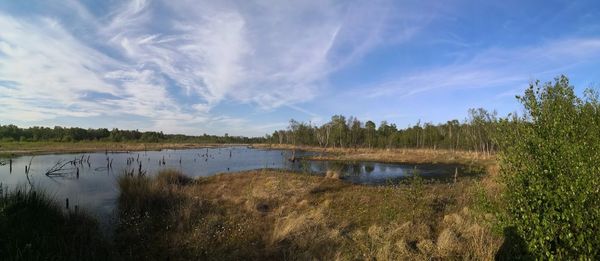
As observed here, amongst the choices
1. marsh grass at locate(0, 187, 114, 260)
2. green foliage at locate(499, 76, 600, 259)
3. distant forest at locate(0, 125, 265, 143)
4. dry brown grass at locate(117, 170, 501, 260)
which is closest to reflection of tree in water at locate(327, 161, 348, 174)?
dry brown grass at locate(117, 170, 501, 260)

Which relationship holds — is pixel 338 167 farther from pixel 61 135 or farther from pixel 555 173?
pixel 61 135

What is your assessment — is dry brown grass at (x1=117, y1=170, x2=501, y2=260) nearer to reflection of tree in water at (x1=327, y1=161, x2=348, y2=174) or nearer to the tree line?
reflection of tree in water at (x1=327, y1=161, x2=348, y2=174)

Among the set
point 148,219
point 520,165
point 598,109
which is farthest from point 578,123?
point 148,219

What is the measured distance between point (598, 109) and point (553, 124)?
0.94 meters

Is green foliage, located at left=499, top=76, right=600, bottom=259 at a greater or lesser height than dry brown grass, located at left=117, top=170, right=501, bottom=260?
greater

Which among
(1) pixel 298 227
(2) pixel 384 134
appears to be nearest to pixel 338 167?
(1) pixel 298 227

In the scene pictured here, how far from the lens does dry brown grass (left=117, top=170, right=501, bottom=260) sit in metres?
8.40

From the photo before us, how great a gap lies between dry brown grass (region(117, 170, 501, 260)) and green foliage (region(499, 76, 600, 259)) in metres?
1.92

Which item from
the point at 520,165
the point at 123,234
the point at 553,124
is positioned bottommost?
the point at 123,234

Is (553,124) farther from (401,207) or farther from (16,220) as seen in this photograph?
(16,220)

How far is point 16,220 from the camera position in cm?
852

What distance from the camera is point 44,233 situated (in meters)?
8.30

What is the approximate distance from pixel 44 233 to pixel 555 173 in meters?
11.2

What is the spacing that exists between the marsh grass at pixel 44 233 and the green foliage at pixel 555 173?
29.7ft
